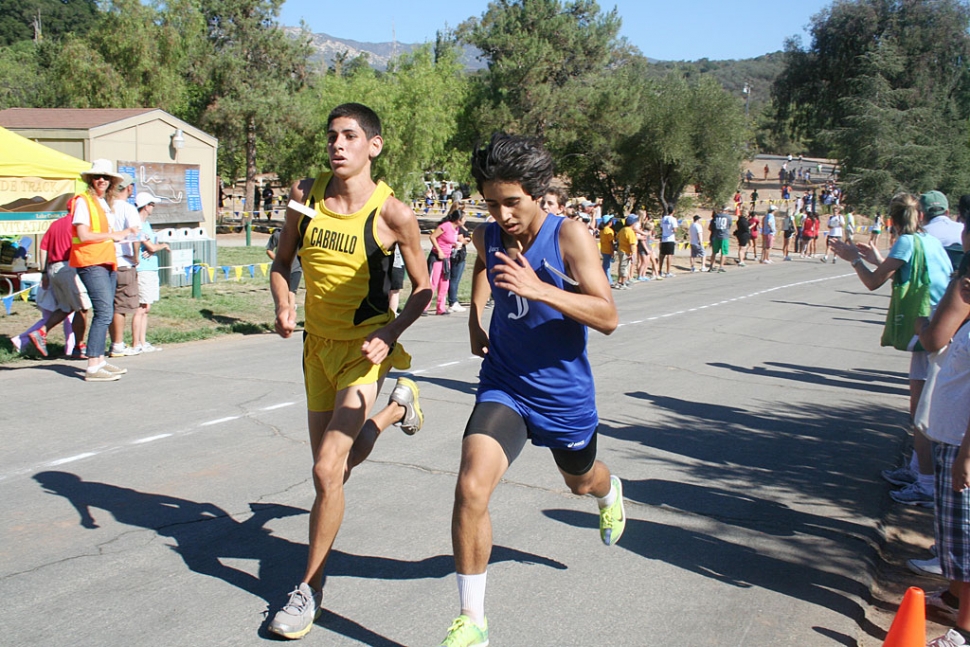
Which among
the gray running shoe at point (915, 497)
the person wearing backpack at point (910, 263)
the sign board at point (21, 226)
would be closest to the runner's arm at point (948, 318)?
the gray running shoe at point (915, 497)

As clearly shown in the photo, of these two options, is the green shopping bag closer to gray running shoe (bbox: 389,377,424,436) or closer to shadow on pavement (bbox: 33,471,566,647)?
shadow on pavement (bbox: 33,471,566,647)

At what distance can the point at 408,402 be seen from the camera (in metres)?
4.41

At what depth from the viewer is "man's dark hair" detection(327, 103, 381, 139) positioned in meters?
4.16

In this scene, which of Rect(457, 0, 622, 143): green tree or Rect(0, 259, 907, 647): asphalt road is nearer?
Rect(0, 259, 907, 647): asphalt road

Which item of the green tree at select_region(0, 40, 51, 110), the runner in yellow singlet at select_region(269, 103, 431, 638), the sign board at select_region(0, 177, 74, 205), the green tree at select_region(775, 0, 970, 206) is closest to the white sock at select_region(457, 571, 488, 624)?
the runner in yellow singlet at select_region(269, 103, 431, 638)

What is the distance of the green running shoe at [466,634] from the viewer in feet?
11.1

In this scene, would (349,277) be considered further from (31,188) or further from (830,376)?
(31,188)

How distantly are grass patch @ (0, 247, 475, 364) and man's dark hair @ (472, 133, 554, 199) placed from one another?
768 centimetres

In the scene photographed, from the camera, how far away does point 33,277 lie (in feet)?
45.7

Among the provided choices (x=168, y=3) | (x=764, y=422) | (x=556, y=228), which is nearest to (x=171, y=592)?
(x=556, y=228)

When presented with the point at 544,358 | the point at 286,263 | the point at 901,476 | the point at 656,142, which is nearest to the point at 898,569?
the point at 901,476

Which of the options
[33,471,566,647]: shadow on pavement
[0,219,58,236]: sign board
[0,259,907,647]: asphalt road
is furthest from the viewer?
[0,219,58,236]: sign board

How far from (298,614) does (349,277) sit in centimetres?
146

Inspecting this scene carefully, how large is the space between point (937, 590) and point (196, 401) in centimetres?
583
